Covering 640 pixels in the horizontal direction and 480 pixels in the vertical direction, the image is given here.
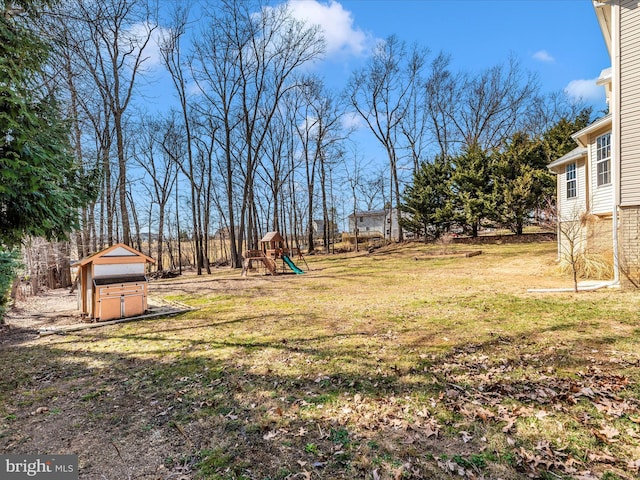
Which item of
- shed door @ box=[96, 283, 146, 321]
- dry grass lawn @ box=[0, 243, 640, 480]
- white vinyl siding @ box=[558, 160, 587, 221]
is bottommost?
dry grass lawn @ box=[0, 243, 640, 480]

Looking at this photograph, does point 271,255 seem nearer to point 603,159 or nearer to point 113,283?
point 113,283

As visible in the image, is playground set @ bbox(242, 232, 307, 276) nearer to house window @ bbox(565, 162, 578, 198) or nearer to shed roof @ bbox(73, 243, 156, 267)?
shed roof @ bbox(73, 243, 156, 267)

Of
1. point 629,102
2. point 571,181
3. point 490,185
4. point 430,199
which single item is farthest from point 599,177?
point 430,199

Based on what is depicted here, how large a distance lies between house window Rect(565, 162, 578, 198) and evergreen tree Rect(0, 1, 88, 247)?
15.8 m

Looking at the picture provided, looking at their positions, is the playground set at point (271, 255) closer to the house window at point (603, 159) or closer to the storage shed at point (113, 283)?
the storage shed at point (113, 283)

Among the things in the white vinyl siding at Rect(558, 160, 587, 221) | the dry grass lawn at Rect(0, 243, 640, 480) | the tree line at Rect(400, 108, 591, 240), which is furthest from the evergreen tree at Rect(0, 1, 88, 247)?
the tree line at Rect(400, 108, 591, 240)

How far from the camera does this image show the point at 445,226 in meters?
23.3

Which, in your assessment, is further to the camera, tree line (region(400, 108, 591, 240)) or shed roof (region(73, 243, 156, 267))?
tree line (region(400, 108, 591, 240))

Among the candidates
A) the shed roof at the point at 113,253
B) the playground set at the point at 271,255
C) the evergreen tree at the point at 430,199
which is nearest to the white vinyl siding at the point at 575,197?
the evergreen tree at the point at 430,199

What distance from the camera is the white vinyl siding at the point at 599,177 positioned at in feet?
31.6

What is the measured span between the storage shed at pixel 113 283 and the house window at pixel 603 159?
14.1 metres

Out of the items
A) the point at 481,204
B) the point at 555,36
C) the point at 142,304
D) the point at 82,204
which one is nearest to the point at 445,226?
the point at 481,204

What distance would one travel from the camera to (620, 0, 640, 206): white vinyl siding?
25.5 ft

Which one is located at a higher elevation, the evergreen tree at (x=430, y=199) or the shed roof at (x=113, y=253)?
the evergreen tree at (x=430, y=199)
